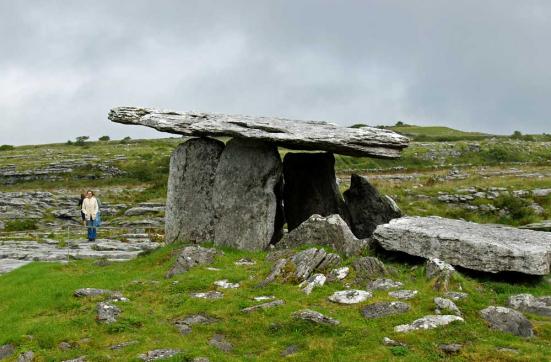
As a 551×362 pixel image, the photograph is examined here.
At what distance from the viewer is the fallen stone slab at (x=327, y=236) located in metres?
18.4

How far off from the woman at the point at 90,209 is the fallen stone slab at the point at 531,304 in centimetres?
2118

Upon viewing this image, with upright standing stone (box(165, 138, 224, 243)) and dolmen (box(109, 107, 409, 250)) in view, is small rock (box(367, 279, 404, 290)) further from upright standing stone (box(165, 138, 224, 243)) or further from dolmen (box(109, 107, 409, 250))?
upright standing stone (box(165, 138, 224, 243))

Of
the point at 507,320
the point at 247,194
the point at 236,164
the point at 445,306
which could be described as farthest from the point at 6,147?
the point at 507,320

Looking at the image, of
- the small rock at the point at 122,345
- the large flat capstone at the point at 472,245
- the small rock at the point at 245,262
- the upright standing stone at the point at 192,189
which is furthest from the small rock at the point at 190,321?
the upright standing stone at the point at 192,189

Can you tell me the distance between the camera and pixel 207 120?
22.5 metres

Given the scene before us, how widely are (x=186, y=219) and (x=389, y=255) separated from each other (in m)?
8.20

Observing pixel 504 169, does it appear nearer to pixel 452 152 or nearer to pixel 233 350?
pixel 452 152

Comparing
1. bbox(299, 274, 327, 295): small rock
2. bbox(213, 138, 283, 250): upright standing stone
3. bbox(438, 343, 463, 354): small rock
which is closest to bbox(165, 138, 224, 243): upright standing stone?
bbox(213, 138, 283, 250): upright standing stone

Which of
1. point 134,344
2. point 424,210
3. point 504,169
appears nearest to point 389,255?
point 134,344

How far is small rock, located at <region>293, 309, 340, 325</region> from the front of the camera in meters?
13.1

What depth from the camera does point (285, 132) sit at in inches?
842

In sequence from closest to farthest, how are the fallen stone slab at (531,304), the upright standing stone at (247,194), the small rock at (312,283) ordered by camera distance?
the fallen stone slab at (531,304)
the small rock at (312,283)
the upright standing stone at (247,194)

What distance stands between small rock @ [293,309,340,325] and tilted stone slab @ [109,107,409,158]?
27.5 feet

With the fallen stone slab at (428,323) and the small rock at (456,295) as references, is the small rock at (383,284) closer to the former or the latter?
the small rock at (456,295)
